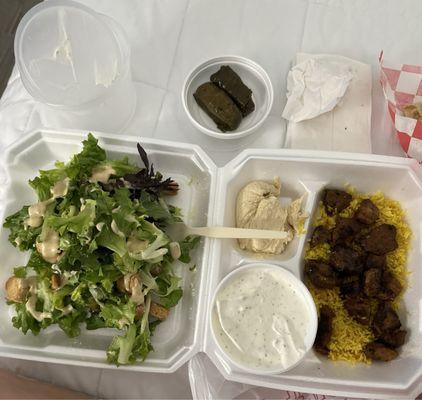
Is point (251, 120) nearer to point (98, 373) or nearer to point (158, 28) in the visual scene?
point (158, 28)

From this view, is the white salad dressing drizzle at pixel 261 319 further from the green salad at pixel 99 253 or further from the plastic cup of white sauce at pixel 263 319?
the green salad at pixel 99 253

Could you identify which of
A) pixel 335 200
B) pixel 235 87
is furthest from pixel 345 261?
pixel 235 87

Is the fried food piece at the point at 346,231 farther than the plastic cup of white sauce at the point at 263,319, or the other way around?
the fried food piece at the point at 346,231

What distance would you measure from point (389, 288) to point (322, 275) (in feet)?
0.74

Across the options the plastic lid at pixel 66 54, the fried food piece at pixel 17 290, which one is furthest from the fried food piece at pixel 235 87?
the fried food piece at pixel 17 290

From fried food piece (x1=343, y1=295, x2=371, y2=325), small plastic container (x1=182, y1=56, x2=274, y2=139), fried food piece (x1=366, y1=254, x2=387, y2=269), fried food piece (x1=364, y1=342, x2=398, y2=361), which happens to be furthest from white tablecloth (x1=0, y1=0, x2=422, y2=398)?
fried food piece (x1=364, y1=342, x2=398, y2=361)

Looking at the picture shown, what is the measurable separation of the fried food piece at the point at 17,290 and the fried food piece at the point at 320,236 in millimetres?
955

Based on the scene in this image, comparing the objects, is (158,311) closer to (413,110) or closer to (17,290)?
(17,290)

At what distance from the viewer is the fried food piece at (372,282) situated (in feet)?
4.80

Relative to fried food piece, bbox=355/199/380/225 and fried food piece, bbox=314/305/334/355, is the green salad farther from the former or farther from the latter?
fried food piece, bbox=355/199/380/225

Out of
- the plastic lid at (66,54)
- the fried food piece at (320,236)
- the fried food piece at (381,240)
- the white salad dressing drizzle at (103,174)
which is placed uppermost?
the plastic lid at (66,54)

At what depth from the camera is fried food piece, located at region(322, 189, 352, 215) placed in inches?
61.2

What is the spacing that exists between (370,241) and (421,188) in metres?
0.24

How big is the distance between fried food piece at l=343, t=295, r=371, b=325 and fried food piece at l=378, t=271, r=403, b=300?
0.05 metres
